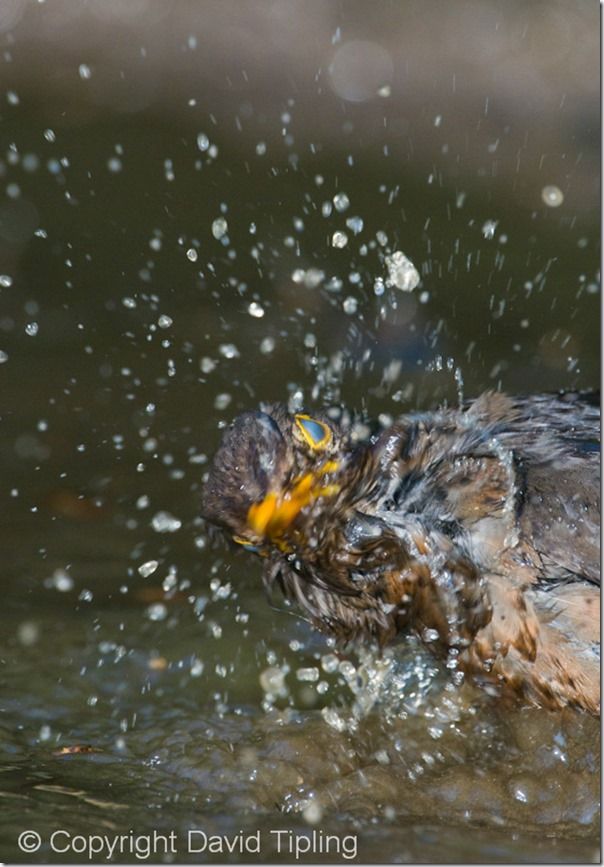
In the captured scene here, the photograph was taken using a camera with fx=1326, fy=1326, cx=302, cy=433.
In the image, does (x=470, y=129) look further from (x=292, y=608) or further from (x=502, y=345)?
(x=292, y=608)

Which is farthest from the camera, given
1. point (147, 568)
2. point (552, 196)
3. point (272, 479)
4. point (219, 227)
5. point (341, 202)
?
point (552, 196)

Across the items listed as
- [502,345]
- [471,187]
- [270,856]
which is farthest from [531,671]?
[471,187]

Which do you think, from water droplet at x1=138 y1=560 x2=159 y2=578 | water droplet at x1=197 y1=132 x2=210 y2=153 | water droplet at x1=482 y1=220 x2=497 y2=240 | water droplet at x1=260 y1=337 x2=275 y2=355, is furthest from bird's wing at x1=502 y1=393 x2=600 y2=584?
water droplet at x1=197 y1=132 x2=210 y2=153

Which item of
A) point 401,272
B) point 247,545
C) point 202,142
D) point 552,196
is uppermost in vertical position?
point 202,142

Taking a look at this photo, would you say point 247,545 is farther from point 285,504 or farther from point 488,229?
point 488,229

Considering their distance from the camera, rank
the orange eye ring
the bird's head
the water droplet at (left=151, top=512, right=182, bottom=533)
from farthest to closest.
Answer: the water droplet at (left=151, top=512, right=182, bottom=533), the orange eye ring, the bird's head

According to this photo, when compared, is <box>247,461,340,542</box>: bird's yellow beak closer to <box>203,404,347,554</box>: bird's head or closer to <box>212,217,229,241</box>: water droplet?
<box>203,404,347,554</box>: bird's head

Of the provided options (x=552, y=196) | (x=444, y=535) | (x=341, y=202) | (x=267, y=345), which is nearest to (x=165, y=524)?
(x=267, y=345)
